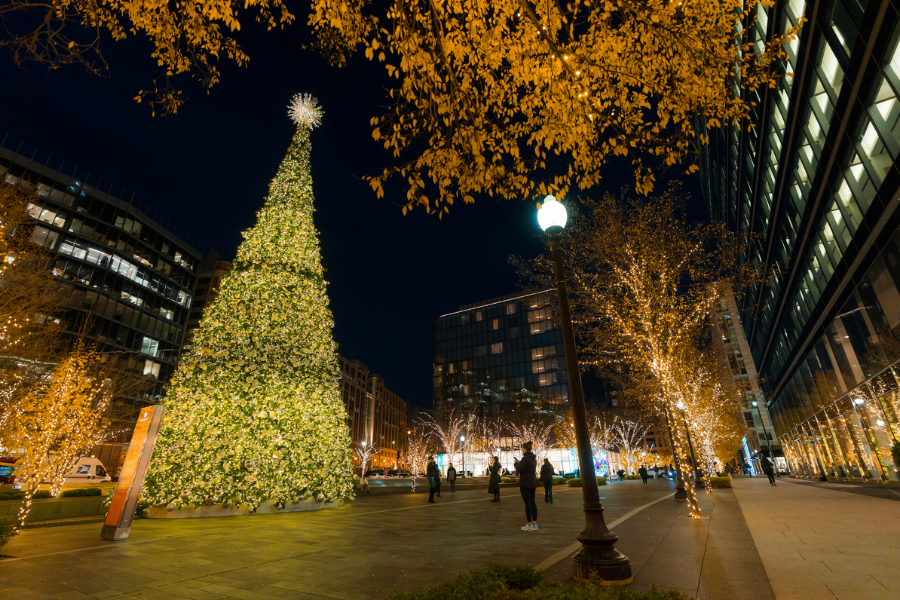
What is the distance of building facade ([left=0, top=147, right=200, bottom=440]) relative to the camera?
4716 centimetres

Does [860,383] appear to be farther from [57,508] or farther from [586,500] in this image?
[57,508]

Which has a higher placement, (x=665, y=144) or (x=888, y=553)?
(x=665, y=144)

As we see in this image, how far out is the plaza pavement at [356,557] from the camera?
177 inches

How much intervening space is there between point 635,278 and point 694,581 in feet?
32.2

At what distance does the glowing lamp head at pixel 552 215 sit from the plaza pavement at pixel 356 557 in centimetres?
462

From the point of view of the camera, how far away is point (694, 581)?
185 inches

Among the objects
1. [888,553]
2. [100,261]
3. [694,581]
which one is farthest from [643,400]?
[100,261]

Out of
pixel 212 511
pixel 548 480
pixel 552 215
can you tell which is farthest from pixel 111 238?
pixel 552 215

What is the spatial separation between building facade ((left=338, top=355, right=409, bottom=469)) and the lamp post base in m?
92.6

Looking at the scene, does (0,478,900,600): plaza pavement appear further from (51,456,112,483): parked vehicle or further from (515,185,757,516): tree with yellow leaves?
(51,456,112,483): parked vehicle

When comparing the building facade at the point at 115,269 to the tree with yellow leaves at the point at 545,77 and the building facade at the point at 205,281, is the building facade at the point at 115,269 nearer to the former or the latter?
the building facade at the point at 205,281

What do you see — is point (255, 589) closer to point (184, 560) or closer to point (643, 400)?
point (184, 560)

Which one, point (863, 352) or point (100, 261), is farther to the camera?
point (100, 261)

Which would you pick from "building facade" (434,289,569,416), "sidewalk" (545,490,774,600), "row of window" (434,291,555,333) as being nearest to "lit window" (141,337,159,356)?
"building facade" (434,289,569,416)
